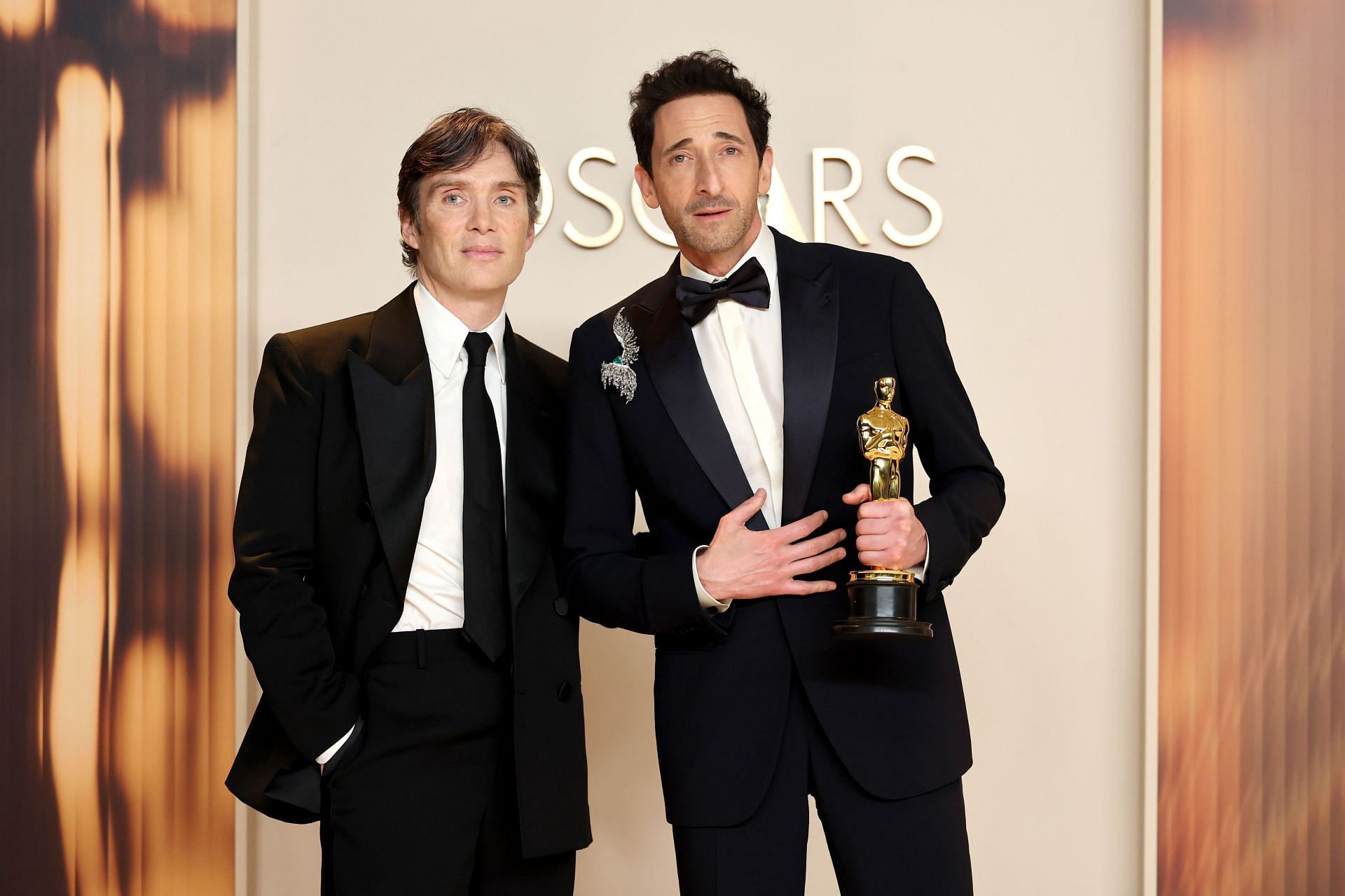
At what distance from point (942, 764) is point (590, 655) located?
72.8 inches

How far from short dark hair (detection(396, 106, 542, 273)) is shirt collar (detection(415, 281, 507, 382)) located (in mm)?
192

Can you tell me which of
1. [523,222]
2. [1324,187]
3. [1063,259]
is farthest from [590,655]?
[1324,187]

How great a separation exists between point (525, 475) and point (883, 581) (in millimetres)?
896

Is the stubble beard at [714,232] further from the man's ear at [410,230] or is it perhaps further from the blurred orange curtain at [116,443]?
the blurred orange curtain at [116,443]

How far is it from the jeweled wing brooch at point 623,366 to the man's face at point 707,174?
0.72 feet

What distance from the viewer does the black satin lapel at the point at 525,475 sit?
8.22ft

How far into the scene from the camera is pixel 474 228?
8.50ft

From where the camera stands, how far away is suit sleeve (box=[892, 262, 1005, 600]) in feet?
7.21

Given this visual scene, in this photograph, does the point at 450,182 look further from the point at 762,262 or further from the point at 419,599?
the point at 419,599

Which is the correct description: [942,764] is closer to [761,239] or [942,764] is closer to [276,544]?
[761,239]

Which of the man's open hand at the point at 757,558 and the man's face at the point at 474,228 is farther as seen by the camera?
the man's face at the point at 474,228

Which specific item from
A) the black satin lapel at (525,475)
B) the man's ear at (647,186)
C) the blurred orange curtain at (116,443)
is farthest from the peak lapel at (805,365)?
the blurred orange curtain at (116,443)

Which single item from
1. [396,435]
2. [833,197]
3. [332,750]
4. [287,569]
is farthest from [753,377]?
[833,197]

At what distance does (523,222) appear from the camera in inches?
105
